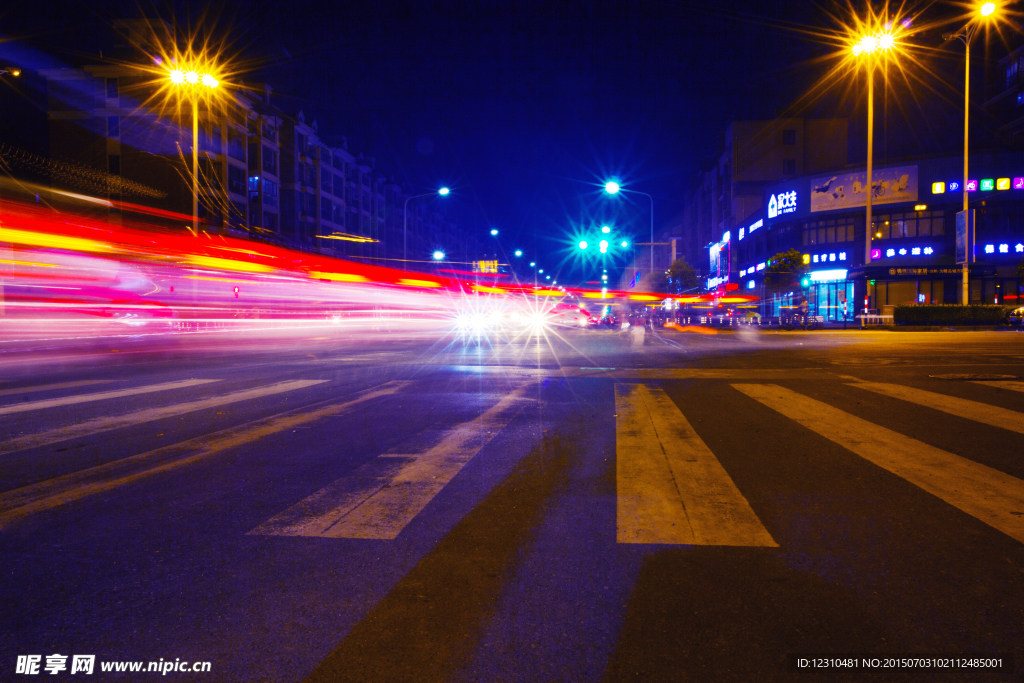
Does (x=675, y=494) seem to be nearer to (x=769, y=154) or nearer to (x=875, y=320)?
(x=875, y=320)

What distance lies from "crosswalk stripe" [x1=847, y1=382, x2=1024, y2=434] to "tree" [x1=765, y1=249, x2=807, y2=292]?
1569 inches

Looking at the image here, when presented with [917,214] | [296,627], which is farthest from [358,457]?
[917,214]

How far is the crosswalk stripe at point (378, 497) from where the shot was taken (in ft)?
11.2

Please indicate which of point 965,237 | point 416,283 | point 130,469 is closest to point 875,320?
point 965,237

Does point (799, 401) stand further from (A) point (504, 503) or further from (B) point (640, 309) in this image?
(B) point (640, 309)

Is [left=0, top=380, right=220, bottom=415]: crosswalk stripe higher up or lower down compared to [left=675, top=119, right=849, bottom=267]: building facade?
lower down

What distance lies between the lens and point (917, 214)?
5162 cm

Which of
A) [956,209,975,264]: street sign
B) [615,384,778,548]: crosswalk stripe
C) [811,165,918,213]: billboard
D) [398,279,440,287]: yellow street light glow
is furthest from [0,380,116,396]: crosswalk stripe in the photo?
[811,165,918,213]: billboard

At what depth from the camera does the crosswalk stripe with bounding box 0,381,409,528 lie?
386 centimetres

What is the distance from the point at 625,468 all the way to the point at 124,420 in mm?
5495

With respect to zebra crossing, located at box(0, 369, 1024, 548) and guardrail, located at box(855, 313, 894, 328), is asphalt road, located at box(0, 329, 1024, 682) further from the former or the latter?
guardrail, located at box(855, 313, 894, 328)

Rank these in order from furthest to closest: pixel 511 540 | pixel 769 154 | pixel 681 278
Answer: pixel 681 278
pixel 769 154
pixel 511 540

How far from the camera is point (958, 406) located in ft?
24.1

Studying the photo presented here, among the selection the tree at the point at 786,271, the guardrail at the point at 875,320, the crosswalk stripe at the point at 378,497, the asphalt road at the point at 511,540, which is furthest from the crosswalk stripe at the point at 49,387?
the tree at the point at 786,271
